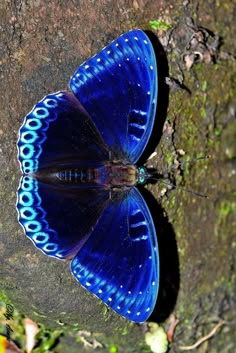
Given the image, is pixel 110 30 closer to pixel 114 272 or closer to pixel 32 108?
pixel 32 108

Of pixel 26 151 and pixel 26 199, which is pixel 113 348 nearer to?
pixel 26 199

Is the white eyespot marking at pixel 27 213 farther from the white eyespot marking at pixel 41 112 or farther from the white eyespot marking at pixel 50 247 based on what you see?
the white eyespot marking at pixel 41 112

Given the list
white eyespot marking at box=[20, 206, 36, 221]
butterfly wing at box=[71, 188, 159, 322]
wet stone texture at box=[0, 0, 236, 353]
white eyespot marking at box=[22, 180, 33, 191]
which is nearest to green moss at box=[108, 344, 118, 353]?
wet stone texture at box=[0, 0, 236, 353]

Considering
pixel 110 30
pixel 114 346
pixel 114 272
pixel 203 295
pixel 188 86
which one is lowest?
pixel 114 346

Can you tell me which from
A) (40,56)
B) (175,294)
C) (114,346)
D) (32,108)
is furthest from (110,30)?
(114,346)

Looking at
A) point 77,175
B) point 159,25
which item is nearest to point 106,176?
point 77,175

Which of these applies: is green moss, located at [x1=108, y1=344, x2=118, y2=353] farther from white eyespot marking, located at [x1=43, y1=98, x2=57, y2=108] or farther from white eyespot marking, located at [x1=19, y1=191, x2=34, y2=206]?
white eyespot marking, located at [x1=43, y1=98, x2=57, y2=108]
